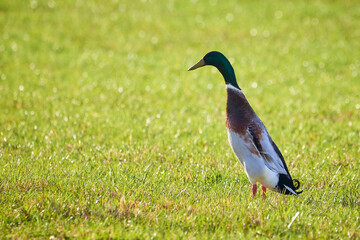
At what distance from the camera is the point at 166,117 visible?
866cm

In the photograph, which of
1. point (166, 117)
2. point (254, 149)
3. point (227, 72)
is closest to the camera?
point (254, 149)

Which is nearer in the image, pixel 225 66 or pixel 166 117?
pixel 225 66

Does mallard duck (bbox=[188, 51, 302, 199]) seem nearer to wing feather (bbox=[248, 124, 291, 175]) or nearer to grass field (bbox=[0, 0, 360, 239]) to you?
wing feather (bbox=[248, 124, 291, 175])

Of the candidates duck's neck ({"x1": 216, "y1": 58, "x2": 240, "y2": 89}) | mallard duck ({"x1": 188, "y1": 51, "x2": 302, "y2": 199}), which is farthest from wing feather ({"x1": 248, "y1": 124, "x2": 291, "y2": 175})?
duck's neck ({"x1": 216, "y1": 58, "x2": 240, "y2": 89})

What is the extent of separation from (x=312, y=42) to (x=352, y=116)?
24.9 feet

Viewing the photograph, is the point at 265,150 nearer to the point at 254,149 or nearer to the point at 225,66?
the point at 254,149

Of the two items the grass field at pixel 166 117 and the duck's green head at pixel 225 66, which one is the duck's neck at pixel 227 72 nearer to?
the duck's green head at pixel 225 66

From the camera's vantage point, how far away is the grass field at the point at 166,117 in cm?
435

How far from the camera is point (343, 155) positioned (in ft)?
21.9

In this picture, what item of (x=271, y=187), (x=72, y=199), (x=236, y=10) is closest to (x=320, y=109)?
(x=271, y=187)

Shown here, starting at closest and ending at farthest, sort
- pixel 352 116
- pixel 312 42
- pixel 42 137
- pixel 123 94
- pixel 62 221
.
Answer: pixel 62 221 < pixel 42 137 < pixel 352 116 < pixel 123 94 < pixel 312 42

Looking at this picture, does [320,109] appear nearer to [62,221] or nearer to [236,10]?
[62,221]

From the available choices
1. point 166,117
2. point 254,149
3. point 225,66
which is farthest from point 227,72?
point 166,117

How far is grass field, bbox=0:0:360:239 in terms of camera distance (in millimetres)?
4348
